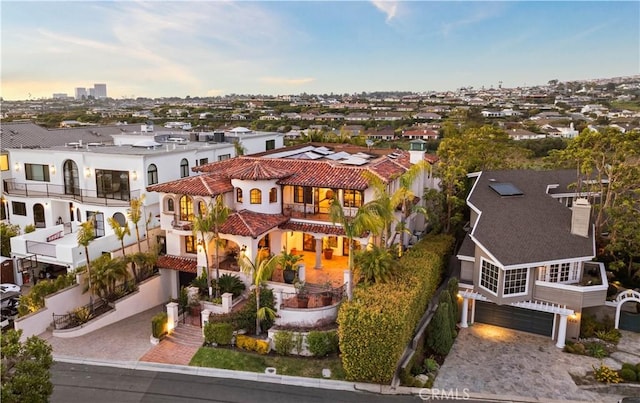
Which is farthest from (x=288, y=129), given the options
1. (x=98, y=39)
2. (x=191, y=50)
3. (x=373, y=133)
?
(x=98, y=39)

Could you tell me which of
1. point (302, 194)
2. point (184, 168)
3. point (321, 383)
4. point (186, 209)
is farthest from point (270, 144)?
point (321, 383)

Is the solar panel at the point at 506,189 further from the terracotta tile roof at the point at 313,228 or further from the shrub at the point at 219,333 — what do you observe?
the shrub at the point at 219,333

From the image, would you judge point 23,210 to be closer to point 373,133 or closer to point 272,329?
point 272,329

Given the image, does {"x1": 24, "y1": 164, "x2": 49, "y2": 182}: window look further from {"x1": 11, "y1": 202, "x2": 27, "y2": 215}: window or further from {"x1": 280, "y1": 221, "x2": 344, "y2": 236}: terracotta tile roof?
{"x1": 280, "y1": 221, "x2": 344, "y2": 236}: terracotta tile roof

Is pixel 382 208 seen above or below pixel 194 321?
above

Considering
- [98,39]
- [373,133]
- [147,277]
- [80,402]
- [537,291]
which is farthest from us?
[373,133]

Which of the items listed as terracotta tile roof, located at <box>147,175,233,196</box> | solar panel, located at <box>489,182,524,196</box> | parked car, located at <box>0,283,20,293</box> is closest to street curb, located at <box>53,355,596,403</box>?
terracotta tile roof, located at <box>147,175,233,196</box>
